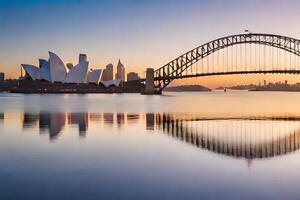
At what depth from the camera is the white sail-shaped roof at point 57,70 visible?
405ft

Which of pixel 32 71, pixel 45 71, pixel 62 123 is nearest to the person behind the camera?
pixel 62 123

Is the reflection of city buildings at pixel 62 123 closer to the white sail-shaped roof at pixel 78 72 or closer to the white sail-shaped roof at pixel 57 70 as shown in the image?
the white sail-shaped roof at pixel 57 70

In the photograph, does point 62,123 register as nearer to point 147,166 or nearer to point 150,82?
point 147,166

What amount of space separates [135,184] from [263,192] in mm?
2635

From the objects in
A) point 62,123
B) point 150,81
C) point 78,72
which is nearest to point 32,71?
point 78,72

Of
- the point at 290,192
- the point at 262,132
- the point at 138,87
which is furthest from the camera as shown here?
the point at 138,87

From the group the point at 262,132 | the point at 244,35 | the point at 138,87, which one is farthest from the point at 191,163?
the point at 138,87

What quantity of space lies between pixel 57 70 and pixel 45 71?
13.6 ft

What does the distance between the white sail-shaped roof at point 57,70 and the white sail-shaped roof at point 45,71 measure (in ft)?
5.69

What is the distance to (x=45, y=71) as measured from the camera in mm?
128375

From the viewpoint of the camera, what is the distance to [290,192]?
8.18 metres

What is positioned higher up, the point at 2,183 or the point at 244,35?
the point at 244,35

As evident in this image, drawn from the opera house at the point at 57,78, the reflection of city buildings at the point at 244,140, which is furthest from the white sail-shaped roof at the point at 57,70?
the reflection of city buildings at the point at 244,140

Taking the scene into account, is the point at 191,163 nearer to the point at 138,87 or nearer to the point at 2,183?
the point at 2,183
